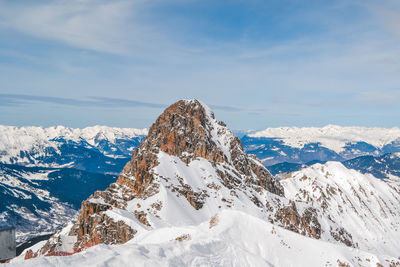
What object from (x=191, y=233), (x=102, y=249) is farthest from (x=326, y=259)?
(x=102, y=249)

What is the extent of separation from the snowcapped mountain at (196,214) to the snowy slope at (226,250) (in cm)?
11

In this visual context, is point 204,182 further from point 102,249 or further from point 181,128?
point 102,249

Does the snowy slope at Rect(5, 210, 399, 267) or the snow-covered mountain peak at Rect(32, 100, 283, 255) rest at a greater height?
the snowy slope at Rect(5, 210, 399, 267)

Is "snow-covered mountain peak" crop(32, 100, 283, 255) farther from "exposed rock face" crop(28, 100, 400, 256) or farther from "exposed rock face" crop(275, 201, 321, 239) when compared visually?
"exposed rock face" crop(275, 201, 321, 239)

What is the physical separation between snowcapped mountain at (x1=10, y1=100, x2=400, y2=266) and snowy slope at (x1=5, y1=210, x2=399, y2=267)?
0.36ft

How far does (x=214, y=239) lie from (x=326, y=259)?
512 inches

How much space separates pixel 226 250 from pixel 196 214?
286ft

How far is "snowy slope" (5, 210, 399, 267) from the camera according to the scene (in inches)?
1015

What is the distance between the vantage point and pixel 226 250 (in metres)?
32.8

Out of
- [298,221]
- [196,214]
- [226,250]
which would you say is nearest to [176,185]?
[196,214]

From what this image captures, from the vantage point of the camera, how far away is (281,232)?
40.4 metres

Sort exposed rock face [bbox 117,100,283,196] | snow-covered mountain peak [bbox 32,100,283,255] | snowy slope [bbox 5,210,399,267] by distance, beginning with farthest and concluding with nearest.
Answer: exposed rock face [bbox 117,100,283,196] < snow-covered mountain peak [bbox 32,100,283,255] < snowy slope [bbox 5,210,399,267]

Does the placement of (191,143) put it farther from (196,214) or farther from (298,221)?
(298,221)

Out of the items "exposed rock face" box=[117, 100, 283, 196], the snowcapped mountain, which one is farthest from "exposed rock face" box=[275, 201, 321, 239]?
"exposed rock face" box=[117, 100, 283, 196]
